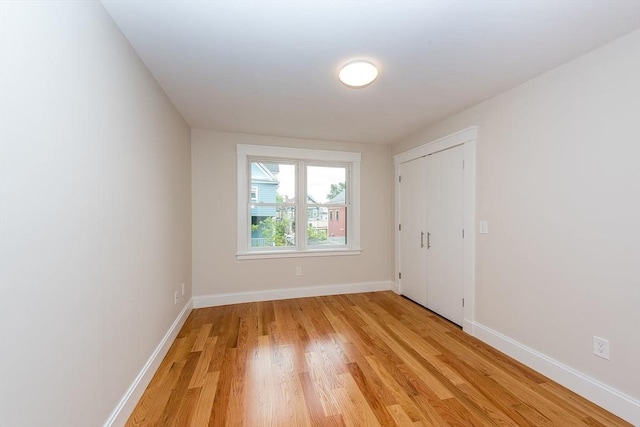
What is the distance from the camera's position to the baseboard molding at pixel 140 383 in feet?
4.68

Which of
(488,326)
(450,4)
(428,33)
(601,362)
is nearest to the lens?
(450,4)

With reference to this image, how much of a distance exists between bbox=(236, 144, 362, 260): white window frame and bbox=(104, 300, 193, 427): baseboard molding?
1.30 meters

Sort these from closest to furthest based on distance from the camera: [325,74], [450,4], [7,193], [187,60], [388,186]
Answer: [7,193], [450,4], [187,60], [325,74], [388,186]

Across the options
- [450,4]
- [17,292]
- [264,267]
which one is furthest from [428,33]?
[264,267]

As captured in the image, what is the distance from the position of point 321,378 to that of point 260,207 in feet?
7.71

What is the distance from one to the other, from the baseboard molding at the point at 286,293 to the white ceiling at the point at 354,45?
7.81 feet

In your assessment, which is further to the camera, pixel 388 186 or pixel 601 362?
pixel 388 186

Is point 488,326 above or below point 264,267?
below

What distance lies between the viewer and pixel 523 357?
2.10 meters

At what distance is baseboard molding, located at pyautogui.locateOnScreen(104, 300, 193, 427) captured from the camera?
1426 millimetres

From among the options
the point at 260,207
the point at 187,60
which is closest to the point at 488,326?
the point at 260,207

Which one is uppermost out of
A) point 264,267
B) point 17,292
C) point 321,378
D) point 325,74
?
point 325,74

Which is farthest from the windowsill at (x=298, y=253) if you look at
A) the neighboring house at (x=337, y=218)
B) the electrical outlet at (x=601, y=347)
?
the electrical outlet at (x=601, y=347)

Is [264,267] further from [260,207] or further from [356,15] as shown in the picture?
[356,15]
